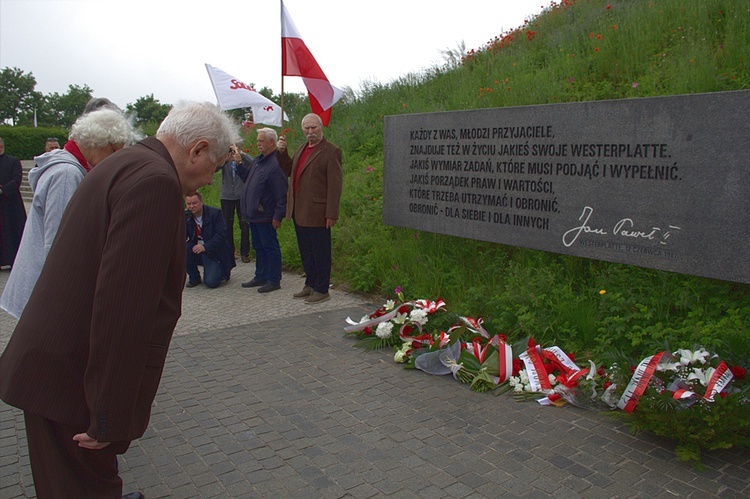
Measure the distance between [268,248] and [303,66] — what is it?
2.60m

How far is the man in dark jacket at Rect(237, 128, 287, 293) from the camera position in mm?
8273

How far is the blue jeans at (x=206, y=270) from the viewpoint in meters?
8.71

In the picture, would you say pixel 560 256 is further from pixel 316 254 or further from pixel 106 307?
pixel 106 307

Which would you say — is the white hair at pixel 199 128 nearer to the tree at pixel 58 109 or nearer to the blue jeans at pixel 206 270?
the blue jeans at pixel 206 270

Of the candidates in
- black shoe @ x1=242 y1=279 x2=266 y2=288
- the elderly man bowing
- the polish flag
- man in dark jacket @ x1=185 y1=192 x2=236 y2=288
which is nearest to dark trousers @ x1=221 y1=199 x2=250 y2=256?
man in dark jacket @ x1=185 y1=192 x2=236 y2=288

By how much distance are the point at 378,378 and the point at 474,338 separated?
3.12ft

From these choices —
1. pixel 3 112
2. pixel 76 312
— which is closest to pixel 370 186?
pixel 76 312

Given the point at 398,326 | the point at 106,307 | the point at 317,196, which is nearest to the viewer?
the point at 106,307

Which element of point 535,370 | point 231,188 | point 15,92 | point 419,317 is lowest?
point 535,370

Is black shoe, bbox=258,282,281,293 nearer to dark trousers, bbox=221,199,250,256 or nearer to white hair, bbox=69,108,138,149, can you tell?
dark trousers, bbox=221,199,250,256

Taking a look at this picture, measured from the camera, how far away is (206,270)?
28.8ft

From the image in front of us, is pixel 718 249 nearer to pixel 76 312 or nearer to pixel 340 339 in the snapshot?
pixel 340 339
